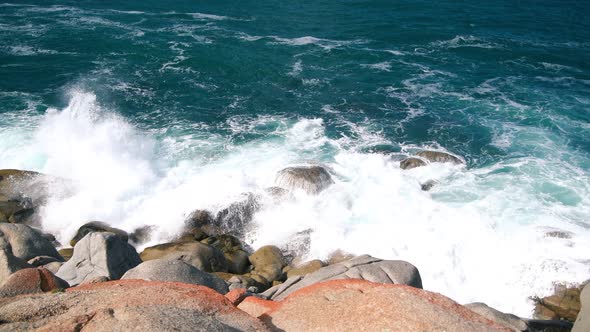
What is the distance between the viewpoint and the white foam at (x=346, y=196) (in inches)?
1216

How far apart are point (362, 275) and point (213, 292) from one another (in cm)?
748

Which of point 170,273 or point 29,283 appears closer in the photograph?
point 29,283

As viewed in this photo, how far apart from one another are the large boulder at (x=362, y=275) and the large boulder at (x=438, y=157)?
1883 cm

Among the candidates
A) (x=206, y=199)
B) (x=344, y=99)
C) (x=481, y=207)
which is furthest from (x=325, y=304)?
(x=344, y=99)

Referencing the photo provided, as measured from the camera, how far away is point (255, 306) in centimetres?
1861

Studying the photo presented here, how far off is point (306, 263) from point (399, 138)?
19.2m

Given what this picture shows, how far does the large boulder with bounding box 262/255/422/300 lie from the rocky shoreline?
48 millimetres

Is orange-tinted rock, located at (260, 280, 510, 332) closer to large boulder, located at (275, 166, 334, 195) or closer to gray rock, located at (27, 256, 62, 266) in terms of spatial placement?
gray rock, located at (27, 256, 62, 266)

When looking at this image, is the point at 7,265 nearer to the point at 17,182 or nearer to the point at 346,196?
the point at 17,182

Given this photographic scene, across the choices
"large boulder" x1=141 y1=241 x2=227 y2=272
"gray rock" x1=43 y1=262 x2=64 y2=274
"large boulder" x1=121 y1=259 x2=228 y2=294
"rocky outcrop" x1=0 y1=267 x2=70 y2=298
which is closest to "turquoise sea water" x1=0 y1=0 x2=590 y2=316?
"large boulder" x1=141 y1=241 x2=227 y2=272

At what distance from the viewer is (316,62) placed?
2277 inches

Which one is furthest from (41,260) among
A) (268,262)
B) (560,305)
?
(560,305)

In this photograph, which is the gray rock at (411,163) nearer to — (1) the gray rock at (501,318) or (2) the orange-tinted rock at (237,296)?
(1) the gray rock at (501,318)

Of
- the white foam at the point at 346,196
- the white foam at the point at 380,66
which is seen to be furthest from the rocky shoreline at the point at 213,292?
the white foam at the point at 380,66
